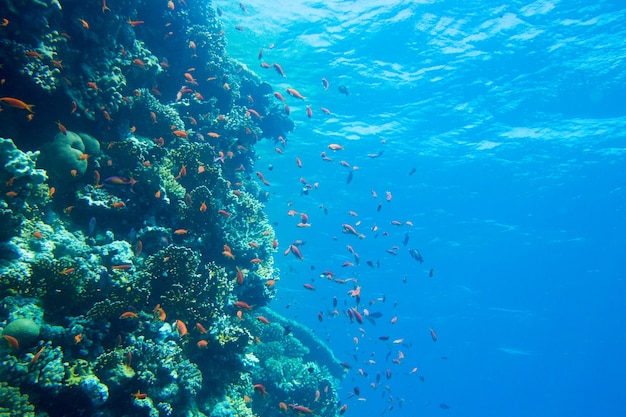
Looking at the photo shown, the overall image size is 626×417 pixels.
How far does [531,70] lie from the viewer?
18609 millimetres

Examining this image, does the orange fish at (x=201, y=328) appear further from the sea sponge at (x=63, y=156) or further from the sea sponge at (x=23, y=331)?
the sea sponge at (x=63, y=156)

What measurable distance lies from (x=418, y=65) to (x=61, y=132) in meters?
17.7

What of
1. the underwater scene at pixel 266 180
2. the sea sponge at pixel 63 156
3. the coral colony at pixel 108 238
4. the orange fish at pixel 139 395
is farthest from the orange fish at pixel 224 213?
the orange fish at pixel 139 395

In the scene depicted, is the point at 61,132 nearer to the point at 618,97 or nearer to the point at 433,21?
the point at 433,21

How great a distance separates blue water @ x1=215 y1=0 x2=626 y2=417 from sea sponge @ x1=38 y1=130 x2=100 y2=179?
1378 cm

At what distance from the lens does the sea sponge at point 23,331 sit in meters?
4.67

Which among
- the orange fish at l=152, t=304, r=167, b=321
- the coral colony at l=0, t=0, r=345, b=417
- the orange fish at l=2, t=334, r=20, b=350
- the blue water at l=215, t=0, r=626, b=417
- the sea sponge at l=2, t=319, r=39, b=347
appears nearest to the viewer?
the orange fish at l=2, t=334, r=20, b=350

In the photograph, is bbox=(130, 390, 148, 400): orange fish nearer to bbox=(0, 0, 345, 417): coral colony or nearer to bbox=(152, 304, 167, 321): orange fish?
bbox=(0, 0, 345, 417): coral colony

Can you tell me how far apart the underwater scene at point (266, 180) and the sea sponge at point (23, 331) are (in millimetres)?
41

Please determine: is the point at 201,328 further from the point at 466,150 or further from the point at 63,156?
the point at 466,150

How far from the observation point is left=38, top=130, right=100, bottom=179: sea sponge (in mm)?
6660

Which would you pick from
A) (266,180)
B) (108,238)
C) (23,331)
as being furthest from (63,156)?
(266,180)

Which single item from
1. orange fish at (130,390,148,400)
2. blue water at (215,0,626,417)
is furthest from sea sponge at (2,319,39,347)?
blue water at (215,0,626,417)

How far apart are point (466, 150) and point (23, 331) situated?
25.8 m
